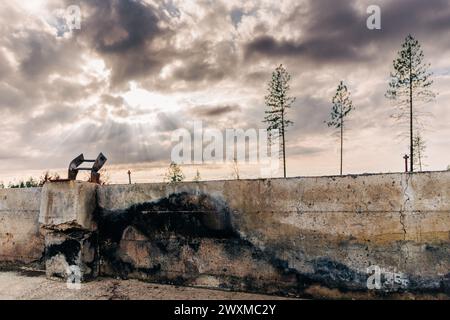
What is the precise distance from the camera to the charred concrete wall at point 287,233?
8.52ft

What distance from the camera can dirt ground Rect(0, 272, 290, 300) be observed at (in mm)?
3020

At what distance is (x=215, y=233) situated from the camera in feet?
10.5

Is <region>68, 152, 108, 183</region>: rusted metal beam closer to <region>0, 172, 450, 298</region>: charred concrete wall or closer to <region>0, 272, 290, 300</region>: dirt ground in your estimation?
<region>0, 172, 450, 298</region>: charred concrete wall

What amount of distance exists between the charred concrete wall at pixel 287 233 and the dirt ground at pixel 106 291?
0.12m

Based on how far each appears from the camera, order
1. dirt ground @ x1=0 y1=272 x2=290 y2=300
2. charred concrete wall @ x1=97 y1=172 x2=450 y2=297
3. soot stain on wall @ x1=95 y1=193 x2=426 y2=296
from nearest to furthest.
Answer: charred concrete wall @ x1=97 y1=172 x2=450 y2=297
soot stain on wall @ x1=95 y1=193 x2=426 y2=296
dirt ground @ x1=0 y1=272 x2=290 y2=300

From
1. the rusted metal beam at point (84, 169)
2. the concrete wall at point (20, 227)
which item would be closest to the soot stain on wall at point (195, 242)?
the rusted metal beam at point (84, 169)

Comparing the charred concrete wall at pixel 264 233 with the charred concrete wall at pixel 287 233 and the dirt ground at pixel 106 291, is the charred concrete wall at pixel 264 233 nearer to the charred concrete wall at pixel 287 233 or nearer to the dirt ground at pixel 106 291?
the charred concrete wall at pixel 287 233

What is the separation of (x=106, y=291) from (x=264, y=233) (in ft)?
5.32

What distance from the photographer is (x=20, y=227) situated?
4145mm

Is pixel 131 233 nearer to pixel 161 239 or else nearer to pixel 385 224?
pixel 161 239

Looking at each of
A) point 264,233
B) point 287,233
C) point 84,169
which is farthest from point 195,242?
point 84,169

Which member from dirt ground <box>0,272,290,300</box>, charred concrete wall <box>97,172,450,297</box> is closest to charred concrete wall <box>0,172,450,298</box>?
charred concrete wall <box>97,172,450,297</box>
